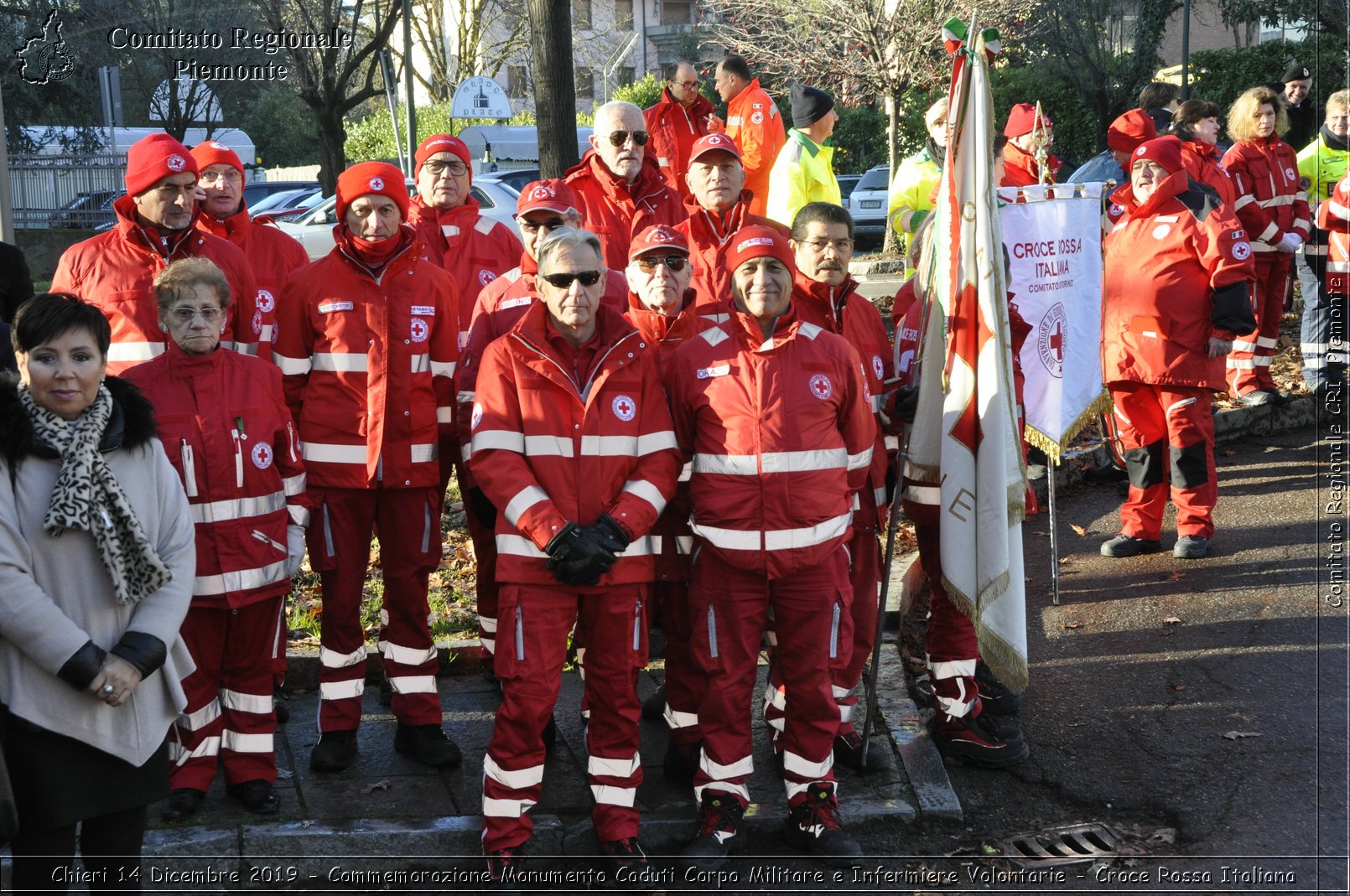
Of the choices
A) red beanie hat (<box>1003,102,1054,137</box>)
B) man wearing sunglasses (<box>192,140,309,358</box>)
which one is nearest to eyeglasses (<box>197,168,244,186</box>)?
man wearing sunglasses (<box>192,140,309,358</box>)

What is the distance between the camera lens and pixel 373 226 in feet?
17.9

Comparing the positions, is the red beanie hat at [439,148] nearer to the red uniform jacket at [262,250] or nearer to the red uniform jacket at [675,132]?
the red uniform jacket at [262,250]

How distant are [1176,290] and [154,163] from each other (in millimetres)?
5626

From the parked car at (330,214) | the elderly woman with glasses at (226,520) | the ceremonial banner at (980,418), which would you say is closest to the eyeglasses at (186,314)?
the elderly woman with glasses at (226,520)

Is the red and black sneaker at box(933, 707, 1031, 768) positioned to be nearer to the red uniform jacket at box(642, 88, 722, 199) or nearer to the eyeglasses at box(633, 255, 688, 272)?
the eyeglasses at box(633, 255, 688, 272)

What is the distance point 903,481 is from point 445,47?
37.1m

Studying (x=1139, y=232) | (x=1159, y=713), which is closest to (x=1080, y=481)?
(x=1139, y=232)

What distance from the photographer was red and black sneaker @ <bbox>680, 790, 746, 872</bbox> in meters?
4.69

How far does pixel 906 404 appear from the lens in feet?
18.5

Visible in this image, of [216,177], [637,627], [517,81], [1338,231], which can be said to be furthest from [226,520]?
[517,81]

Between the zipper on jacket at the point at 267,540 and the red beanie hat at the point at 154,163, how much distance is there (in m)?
1.57

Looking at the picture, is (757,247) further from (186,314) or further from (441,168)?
(441,168)

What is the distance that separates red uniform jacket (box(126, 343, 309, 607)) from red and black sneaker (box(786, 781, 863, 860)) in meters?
2.12

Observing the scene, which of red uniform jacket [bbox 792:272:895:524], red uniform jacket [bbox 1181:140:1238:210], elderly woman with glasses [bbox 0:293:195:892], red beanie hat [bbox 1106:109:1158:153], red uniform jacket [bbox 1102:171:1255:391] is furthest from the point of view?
red uniform jacket [bbox 1181:140:1238:210]
